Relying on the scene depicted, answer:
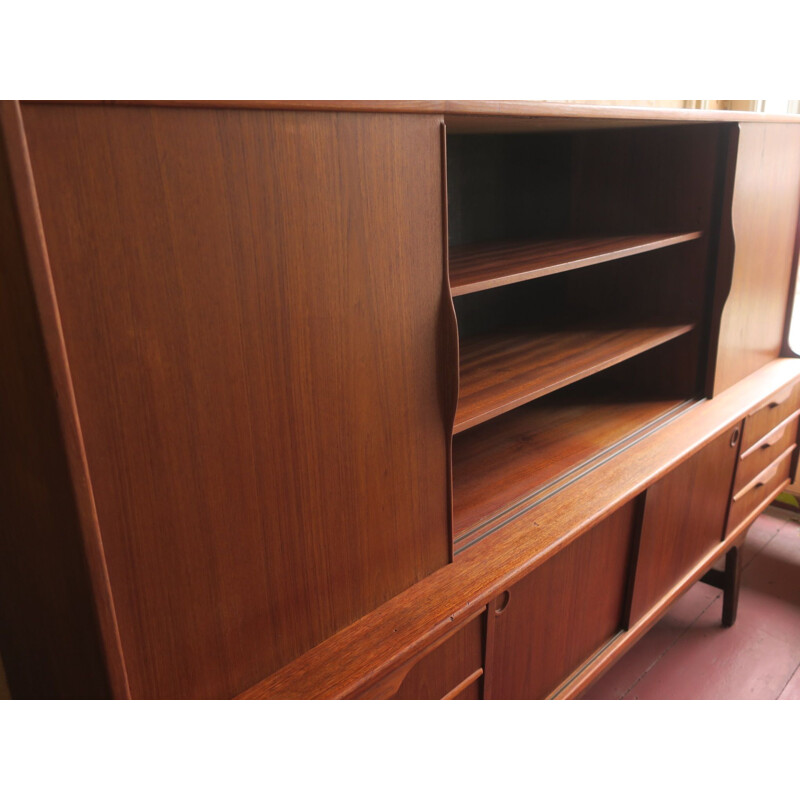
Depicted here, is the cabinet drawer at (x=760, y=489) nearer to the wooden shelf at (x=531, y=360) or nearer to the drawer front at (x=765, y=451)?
the drawer front at (x=765, y=451)

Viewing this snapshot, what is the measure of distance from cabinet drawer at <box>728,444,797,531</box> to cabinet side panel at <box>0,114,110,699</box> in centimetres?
148

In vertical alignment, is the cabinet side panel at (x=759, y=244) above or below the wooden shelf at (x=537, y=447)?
above

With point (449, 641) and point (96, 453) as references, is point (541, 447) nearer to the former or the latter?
point (449, 641)

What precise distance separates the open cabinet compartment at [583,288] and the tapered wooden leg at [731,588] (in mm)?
517

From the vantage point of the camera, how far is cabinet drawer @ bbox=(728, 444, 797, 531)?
1687 mm

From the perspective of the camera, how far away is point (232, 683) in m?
0.74

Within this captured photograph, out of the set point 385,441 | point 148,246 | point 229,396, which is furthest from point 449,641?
point 148,246

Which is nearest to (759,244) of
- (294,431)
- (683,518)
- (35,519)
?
(683,518)

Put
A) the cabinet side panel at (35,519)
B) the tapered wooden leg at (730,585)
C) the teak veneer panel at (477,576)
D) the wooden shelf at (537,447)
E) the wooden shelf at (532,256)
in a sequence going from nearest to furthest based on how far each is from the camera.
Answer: the cabinet side panel at (35,519)
the teak veneer panel at (477,576)
the wooden shelf at (532,256)
the wooden shelf at (537,447)
the tapered wooden leg at (730,585)

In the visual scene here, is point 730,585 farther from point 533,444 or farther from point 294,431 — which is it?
point 294,431

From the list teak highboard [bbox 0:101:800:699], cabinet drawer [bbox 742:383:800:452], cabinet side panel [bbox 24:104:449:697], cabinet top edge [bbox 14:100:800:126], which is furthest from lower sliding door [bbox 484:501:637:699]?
cabinet top edge [bbox 14:100:800:126]

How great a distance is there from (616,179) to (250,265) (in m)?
1.14

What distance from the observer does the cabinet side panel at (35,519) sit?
0.54 m

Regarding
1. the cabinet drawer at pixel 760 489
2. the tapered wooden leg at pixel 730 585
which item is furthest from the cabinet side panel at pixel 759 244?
the tapered wooden leg at pixel 730 585
